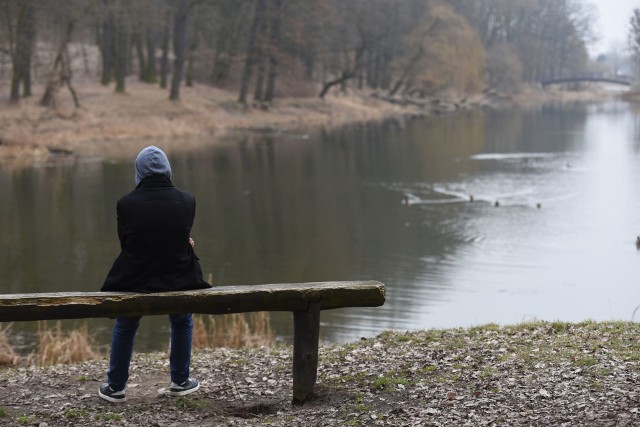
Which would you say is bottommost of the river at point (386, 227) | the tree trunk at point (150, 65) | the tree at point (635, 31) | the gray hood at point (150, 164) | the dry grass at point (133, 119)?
the river at point (386, 227)

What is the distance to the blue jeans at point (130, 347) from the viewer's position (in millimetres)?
6746

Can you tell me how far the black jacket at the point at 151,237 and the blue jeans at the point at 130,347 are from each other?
29cm

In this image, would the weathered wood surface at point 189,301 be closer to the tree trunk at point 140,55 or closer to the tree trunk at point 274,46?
the tree trunk at point 140,55

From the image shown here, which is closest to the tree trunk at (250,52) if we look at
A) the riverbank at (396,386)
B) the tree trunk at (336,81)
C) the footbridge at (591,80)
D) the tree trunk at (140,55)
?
the tree trunk at (140,55)

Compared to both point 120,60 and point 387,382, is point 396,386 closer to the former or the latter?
point 387,382

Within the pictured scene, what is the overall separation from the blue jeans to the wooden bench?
0.79 ft

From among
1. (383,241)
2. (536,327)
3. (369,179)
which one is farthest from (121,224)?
(369,179)

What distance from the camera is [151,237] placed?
21.4 ft

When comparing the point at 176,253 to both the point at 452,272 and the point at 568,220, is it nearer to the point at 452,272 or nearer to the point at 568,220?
the point at 452,272

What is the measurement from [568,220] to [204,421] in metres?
19.0

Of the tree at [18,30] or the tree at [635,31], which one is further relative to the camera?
the tree at [635,31]

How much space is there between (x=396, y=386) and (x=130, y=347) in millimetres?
1912

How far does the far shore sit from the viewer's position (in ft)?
126

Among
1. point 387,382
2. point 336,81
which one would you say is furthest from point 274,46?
point 387,382
